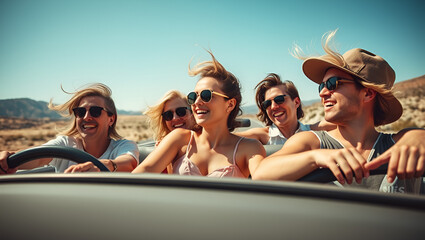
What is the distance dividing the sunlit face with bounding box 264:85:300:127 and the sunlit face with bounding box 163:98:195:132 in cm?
119

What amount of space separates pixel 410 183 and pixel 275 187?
110cm

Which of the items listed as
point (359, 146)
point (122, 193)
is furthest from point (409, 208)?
point (359, 146)

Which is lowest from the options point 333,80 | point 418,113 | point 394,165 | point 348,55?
point 394,165

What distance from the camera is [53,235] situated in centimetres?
101

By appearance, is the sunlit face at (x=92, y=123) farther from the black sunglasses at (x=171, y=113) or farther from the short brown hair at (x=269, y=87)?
the short brown hair at (x=269, y=87)

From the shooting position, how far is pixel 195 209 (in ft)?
3.02

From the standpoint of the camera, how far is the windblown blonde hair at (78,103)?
11.0 ft

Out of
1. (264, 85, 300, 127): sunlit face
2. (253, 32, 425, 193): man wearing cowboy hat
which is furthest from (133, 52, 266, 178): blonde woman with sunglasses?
(264, 85, 300, 127): sunlit face

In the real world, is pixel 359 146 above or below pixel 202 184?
above

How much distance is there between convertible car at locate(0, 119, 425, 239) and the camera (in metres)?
0.79

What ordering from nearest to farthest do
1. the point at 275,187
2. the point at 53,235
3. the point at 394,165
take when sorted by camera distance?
the point at 275,187 → the point at 53,235 → the point at 394,165

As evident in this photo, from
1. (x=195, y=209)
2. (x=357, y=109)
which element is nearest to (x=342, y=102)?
(x=357, y=109)

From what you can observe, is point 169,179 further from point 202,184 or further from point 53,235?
point 53,235

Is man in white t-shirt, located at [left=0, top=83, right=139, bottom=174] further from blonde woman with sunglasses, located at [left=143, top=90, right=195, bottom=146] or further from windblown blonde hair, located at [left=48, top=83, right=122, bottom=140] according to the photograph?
blonde woman with sunglasses, located at [left=143, top=90, right=195, bottom=146]
